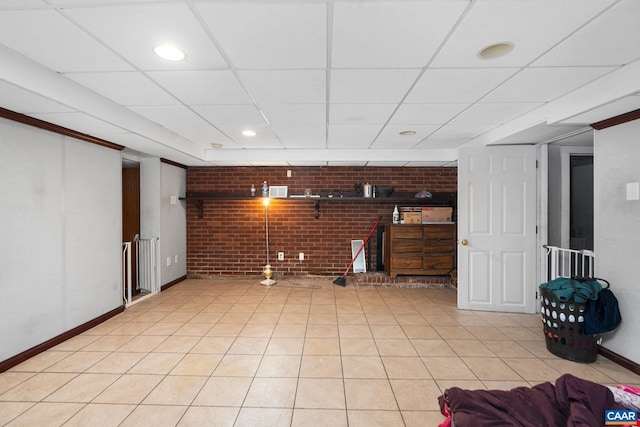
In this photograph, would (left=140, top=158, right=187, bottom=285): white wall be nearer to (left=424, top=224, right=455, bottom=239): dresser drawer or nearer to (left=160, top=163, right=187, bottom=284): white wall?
(left=160, top=163, right=187, bottom=284): white wall

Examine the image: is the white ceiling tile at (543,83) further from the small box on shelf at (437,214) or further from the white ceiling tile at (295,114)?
the small box on shelf at (437,214)

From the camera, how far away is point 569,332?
2617 mm

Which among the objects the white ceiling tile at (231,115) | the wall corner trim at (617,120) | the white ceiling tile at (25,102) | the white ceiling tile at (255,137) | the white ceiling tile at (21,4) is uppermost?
the white ceiling tile at (255,137)

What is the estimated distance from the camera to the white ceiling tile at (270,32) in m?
1.41

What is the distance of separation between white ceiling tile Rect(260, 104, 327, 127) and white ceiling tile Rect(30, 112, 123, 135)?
1592 millimetres

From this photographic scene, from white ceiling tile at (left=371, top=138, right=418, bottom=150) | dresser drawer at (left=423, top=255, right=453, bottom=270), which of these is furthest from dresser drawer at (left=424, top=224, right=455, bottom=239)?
white ceiling tile at (left=371, top=138, right=418, bottom=150)

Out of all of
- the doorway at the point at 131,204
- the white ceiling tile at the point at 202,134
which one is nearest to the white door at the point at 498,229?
the white ceiling tile at the point at 202,134

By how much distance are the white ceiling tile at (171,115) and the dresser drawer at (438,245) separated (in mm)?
4004

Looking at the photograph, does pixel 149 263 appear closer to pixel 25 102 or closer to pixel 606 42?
pixel 25 102

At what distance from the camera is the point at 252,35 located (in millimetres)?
1621

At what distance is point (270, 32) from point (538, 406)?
7.28ft

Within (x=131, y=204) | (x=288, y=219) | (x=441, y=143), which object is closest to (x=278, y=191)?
(x=288, y=219)

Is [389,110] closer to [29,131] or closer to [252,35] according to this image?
[252,35]

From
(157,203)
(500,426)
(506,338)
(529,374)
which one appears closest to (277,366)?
(500,426)
